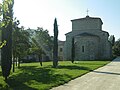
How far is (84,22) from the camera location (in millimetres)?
58031

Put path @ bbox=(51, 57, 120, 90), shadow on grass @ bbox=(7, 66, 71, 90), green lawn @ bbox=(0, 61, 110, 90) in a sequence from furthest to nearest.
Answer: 1. shadow on grass @ bbox=(7, 66, 71, 90)
2. green lawn @ bbox=(0, 61, 110, 90)
3. path @ bbox=(51, 57, 120, 90)

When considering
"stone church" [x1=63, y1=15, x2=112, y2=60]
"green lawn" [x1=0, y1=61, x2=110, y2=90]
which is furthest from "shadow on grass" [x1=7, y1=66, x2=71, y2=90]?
"stone church" [x1=63, y1=15, x2=112, y2=60]

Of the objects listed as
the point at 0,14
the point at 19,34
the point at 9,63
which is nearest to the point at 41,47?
the point at 19,34

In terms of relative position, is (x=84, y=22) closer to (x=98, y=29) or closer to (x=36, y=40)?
(x=98, y=29)

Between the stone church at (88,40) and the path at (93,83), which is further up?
the stone church at (88,40)

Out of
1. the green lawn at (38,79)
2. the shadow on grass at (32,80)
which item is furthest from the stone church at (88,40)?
the shadow on grass at (32,80)

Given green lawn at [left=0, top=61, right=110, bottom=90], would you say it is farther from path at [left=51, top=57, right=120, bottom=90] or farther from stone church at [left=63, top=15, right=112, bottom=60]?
stone church at [left=63, top=15, right=112, bottom=60]

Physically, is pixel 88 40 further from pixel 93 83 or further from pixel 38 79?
pixel 93 83

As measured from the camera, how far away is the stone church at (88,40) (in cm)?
5344

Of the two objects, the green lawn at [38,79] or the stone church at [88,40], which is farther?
the stone church at [88,40]

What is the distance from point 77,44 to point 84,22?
676 centimetres

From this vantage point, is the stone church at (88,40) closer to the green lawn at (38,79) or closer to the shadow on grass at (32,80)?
the green lawn at (38,79)

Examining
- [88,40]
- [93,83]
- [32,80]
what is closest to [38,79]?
[32,80]

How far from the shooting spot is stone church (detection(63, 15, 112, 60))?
53438mm
